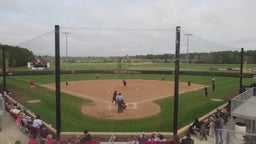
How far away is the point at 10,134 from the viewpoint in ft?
56.1

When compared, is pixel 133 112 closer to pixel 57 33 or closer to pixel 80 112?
pixel 80 112

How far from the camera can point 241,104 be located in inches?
758

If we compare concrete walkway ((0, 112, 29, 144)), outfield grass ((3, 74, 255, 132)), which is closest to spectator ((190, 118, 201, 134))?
outfield grass ((3, 74, 255, 132))

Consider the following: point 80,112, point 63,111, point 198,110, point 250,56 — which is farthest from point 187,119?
point 250,56

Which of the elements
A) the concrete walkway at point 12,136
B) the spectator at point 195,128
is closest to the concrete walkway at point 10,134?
the concrete walkway at point 12,136

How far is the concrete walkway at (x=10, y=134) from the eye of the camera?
1582 centimetres

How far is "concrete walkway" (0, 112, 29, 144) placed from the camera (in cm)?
1582

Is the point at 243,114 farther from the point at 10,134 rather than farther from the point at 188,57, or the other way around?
the point at 188,57

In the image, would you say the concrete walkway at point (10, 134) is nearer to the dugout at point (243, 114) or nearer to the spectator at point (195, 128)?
the spectator at point (195, 128)

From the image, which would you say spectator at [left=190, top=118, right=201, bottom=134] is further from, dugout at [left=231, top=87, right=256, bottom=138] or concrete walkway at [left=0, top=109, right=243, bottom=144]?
dugout at [left=231, top=87, right=256, bottom=138]

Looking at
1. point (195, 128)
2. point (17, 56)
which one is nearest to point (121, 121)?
point (195, 128)

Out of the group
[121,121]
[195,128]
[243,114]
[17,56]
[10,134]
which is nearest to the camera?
[195,128]

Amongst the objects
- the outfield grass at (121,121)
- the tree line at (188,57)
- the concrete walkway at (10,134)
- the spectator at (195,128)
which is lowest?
the concrete walkway at (10,134)

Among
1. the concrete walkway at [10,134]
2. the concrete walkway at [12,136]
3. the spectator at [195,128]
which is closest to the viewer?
the concrete walkway at [12,136]
